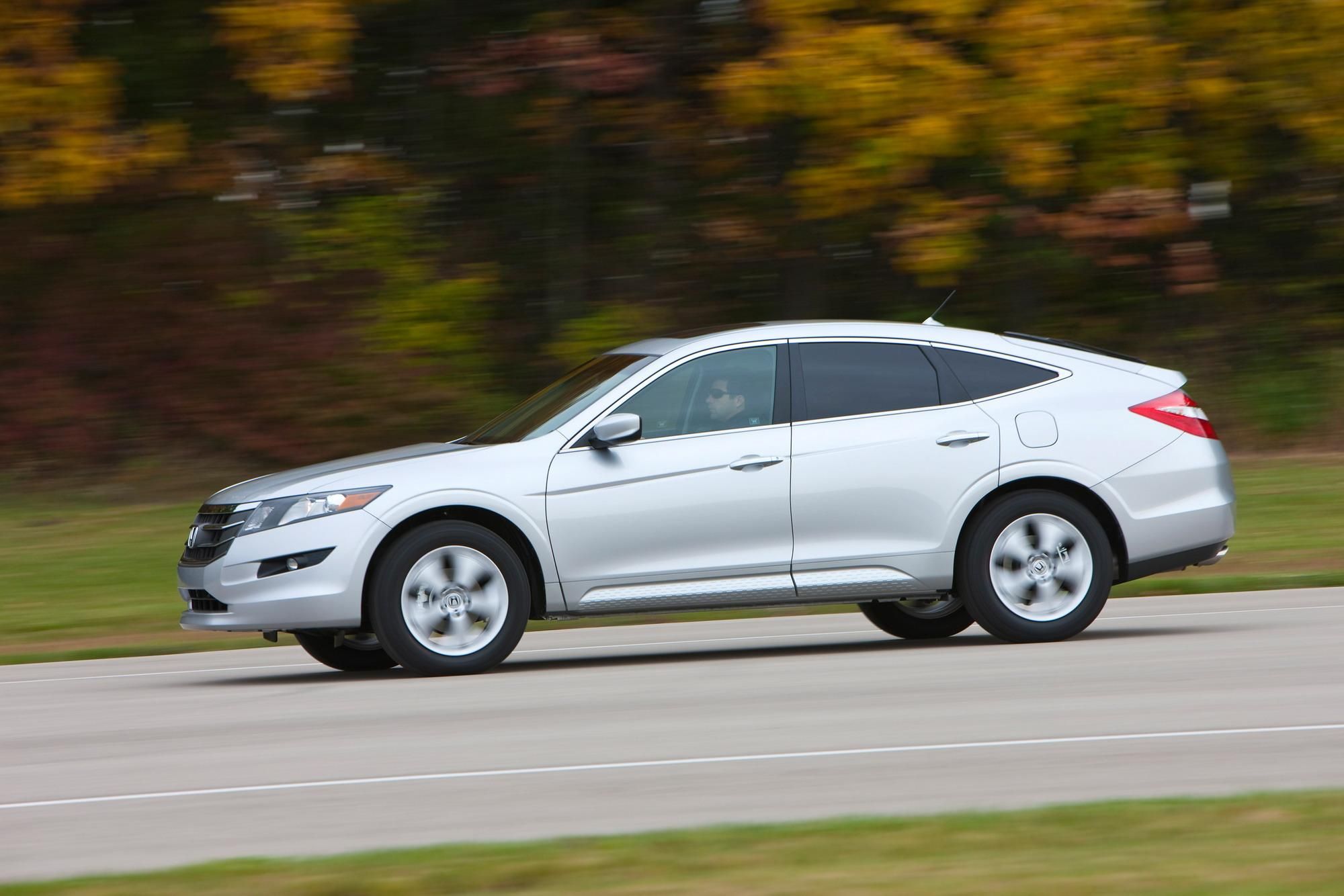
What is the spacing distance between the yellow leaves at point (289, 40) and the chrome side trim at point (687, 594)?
12102 mm

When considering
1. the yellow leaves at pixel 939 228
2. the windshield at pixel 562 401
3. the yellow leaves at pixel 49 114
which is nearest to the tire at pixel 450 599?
the windshield at pixel 562 401

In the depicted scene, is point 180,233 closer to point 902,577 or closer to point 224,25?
point 224,25

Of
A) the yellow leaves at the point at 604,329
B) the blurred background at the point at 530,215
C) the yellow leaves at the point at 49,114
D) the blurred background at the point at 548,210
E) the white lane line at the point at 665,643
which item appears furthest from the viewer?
the yellow leaves at the point at 604,329

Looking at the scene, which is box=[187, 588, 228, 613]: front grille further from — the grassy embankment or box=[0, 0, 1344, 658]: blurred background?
box=[0, 0, 1344, 658]: blurred background

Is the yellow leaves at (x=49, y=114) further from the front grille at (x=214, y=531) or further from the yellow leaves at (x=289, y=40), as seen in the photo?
the front grille at (x=214, y=531)

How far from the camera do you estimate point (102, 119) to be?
20.8m

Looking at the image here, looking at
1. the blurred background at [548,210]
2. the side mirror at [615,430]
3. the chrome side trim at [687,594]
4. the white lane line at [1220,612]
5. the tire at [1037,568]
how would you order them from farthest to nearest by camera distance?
the blurred background at [548,210] < the white lane line at [1220,612] < the tire at [1037,568] < the chrome side trim at [687,594] < the side mirror at [615,430]

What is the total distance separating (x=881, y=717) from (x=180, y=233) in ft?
54.5

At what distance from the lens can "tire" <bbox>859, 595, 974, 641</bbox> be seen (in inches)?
422

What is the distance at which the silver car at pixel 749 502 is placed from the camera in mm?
9250

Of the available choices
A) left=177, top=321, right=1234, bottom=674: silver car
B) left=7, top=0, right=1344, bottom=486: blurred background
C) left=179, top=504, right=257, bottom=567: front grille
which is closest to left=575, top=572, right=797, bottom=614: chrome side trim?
left=177, top=321, right=1234, bottom=674: silver car

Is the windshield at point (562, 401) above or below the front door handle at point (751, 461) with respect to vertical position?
above

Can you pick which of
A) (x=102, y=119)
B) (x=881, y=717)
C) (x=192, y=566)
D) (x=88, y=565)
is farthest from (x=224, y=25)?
(x=881, y=717)

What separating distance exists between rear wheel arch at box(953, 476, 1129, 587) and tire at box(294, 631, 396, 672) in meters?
3.14
